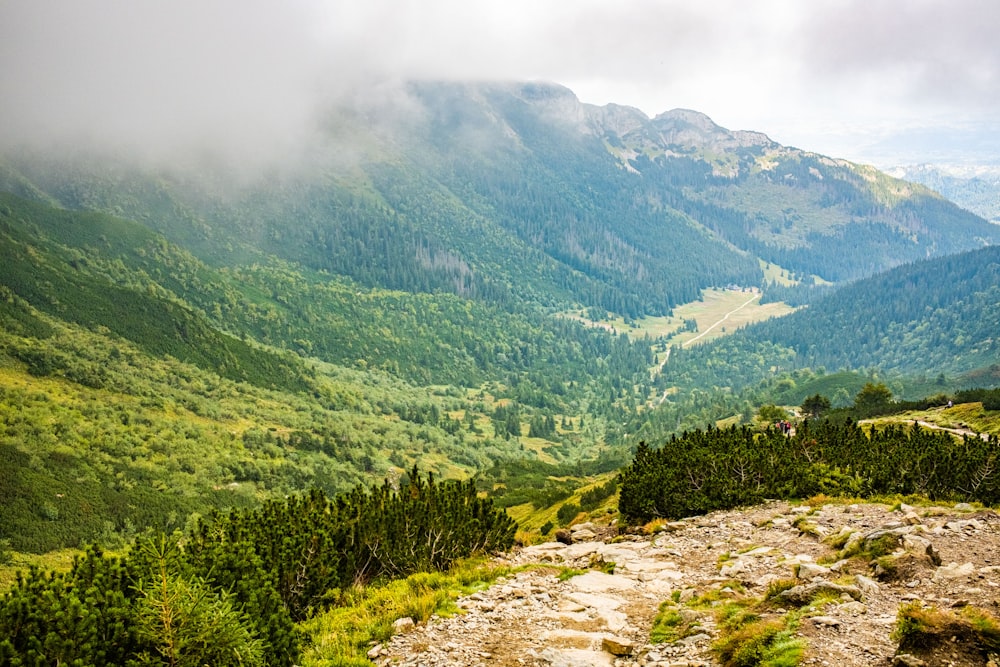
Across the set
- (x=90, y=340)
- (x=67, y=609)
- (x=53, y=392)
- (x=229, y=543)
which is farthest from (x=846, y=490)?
(x=90, y=340)

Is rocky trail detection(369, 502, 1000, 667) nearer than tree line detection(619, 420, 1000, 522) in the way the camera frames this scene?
Yes

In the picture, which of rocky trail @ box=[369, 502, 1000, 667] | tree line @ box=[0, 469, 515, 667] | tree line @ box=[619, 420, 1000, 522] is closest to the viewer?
tree line @ box=[0, 469, 515, 667]

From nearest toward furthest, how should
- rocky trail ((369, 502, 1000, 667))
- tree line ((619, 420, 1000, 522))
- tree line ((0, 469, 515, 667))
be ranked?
tree line ((0, 469, 515, 667)) < rocky trail ((369, 502, 1000, 667)) < tree line ((619, 420, 1000, 522))

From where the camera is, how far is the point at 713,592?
60.1ft

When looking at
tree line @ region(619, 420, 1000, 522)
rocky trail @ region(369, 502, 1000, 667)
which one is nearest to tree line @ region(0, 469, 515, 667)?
rocky trail @ region(369, 502, 1000, 667)

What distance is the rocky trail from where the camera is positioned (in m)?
13.7

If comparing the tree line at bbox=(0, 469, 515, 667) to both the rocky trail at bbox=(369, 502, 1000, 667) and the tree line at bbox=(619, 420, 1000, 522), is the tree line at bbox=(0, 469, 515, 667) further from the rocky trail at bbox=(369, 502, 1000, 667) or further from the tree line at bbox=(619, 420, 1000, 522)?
the tree line at bbox=(619, 420, 1000, 522)

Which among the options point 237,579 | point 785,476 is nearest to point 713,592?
point 237,579

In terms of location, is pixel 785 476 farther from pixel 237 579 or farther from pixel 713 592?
pixel 237 579

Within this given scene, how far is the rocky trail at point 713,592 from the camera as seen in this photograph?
1373 centimetres

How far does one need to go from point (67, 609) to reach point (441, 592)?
32.5ft

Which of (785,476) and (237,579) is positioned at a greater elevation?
(237,579)

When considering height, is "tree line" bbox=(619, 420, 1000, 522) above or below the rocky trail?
above

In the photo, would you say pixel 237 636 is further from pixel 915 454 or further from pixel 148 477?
pixel 148 477
